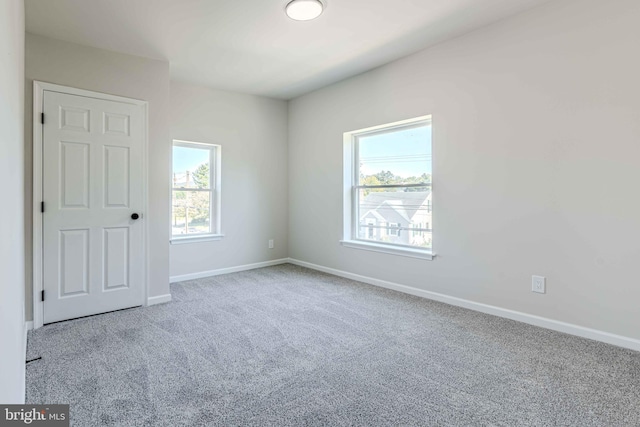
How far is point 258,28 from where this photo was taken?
3.05 meters

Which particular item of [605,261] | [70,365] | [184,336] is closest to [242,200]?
[184,336]

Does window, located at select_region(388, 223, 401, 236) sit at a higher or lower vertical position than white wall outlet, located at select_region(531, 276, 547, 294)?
higher

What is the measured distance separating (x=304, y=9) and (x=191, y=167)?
2728 millimetres

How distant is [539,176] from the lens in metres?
2.81

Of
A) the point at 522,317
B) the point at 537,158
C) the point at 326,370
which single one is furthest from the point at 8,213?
the point at 522,317

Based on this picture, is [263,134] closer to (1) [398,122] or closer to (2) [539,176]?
(1) [398,122]

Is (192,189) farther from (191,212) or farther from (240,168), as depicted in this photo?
(240,168)

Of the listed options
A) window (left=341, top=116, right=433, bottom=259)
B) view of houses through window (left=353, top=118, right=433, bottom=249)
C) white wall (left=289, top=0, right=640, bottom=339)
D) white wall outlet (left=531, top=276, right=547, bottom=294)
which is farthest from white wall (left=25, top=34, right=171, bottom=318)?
white wall outlet (left=531, top=276, right=547, bottom=294)

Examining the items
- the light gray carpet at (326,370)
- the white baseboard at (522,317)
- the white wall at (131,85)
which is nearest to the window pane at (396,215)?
the white baseboard at (522,317)

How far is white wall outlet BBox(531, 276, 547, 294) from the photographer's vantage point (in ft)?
9.23

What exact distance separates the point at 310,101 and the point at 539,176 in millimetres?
3243

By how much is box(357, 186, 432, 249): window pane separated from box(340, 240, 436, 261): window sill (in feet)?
0.30

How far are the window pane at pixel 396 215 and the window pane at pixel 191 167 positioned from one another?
85.4 inches

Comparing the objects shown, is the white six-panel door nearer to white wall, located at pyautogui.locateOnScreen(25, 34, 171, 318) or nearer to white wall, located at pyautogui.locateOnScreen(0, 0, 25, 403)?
white wall, located at pyautogui.locateOnScreen(25, 34, 171, 318)
